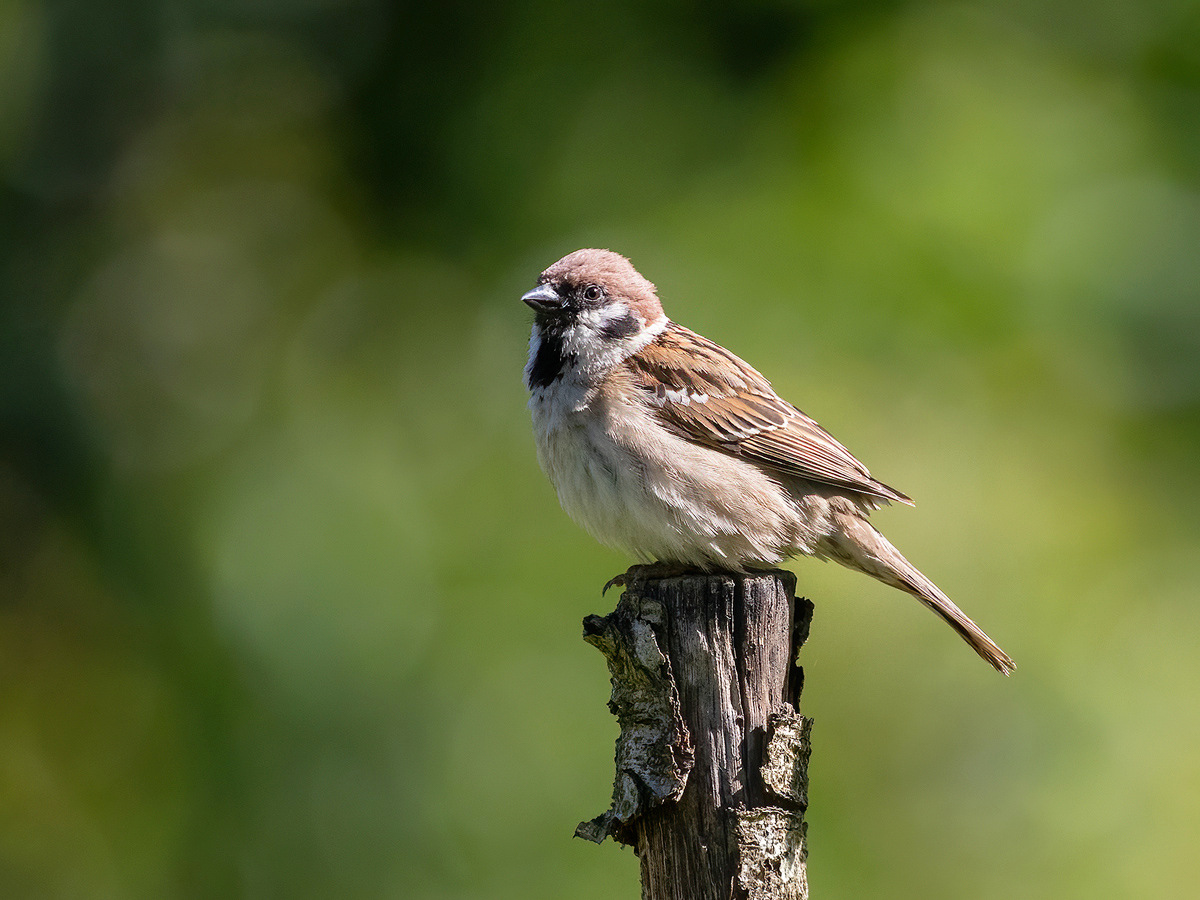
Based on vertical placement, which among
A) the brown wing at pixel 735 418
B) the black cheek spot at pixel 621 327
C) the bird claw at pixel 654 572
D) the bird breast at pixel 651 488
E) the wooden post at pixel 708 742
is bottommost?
the wooden post at pixel 708 742

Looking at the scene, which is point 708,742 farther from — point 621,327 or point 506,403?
point 506,403

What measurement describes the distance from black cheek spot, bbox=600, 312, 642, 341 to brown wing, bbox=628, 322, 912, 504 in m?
0.11

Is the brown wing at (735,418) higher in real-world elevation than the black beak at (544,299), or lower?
lower

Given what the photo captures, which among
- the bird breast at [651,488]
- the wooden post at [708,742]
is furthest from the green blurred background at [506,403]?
the wooden post at [708,742]

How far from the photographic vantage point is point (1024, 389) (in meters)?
6.00

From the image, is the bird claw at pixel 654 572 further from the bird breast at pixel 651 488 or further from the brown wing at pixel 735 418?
the brown wing at pixel 735 418

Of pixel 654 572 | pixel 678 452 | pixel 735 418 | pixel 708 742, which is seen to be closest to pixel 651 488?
pixel 678 452

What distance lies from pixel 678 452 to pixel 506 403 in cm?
268

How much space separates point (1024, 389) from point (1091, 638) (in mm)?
1342

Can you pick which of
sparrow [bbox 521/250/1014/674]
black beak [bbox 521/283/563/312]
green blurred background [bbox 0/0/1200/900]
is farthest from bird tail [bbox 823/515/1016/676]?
black beak [bbox 521/283/563/312]

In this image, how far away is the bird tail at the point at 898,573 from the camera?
13.6 feet

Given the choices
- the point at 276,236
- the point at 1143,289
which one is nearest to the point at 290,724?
the point at 276,236

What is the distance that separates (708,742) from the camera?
2.91m

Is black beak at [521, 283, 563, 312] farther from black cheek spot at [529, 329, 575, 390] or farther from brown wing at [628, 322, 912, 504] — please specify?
brown wing at [628, 322, 912, 504]
